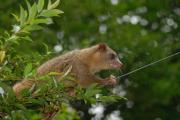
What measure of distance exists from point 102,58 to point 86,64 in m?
0.48

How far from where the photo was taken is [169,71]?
22.3m

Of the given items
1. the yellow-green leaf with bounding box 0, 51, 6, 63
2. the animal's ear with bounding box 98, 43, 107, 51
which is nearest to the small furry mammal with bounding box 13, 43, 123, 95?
the animal's ear with bounding box 98, 43, 107, 51

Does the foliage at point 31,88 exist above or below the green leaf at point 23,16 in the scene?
below

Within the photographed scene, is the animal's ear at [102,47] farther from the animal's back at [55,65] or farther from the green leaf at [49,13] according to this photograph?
the green leaf at [49,13]

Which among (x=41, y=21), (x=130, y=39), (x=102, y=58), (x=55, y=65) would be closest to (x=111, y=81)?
(x=55, y=65)

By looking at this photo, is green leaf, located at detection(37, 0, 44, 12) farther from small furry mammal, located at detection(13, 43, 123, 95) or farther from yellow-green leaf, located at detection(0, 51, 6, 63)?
small furry mammal, located at detection(13, 43, 123, 95)

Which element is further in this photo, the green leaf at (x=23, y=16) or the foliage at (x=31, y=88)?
the green leaf at (x=23, y=16)

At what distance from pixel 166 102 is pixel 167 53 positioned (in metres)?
2.34

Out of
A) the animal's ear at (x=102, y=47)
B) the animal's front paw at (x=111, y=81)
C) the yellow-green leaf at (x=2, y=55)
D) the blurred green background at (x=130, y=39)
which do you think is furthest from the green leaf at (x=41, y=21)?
the blurred green background at (x=130, y=39)

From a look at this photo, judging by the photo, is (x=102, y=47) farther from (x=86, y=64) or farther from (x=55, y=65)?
(x=55, y=65)

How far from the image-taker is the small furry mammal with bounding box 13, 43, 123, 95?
7480 mm

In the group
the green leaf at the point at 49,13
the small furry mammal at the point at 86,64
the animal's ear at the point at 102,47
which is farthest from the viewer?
the animal's ear at the point at 102,47

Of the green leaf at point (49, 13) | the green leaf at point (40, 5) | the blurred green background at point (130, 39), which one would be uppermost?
the green leaf at point (40, 5)

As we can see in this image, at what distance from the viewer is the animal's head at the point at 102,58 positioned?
335 inches
